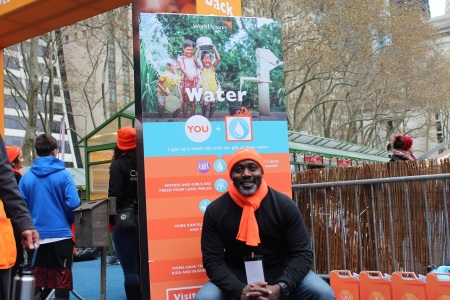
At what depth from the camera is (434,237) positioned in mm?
5219

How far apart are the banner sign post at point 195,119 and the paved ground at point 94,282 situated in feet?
10.2

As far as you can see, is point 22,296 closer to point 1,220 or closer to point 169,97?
point 1,220

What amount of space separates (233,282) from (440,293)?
1640 mm

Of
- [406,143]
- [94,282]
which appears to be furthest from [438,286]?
[94,282]

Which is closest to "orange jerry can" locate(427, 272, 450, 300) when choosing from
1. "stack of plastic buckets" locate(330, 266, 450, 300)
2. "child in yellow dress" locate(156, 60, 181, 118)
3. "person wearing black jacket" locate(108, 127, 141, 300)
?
"stack of plastic buckets" locate(330, 266, 450, 300)

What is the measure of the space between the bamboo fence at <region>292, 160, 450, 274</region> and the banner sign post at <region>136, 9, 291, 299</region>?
3.96 feet

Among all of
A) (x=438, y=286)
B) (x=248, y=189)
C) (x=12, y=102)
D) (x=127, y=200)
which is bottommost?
(x=438, y=286)

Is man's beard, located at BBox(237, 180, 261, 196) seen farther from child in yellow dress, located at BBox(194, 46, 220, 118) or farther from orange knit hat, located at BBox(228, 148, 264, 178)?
child in yellow dress, located at BBox(194, 46, 220, 118)

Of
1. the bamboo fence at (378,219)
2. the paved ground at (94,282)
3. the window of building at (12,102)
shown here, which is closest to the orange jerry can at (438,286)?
the bamboo fence at (378,219)

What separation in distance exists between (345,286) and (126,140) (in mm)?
2533

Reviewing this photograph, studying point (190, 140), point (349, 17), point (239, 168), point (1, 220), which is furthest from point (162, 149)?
point (349, 17)

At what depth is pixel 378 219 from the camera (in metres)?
5.55

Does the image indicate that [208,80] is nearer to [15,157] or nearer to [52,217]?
[52,217]

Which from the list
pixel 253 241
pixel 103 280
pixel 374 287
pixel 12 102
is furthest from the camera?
pixel 12 102
